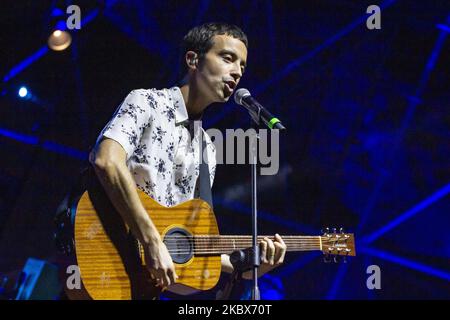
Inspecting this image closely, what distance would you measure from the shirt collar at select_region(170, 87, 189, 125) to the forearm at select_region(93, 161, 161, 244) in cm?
64

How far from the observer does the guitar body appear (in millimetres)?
2395

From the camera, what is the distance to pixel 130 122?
2.69 m

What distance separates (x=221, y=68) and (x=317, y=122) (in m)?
2.38

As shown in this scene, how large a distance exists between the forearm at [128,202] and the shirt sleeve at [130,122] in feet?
0.54

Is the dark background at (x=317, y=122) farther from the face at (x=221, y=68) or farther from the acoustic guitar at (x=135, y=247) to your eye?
the acoustic guitar at (x=135, y=247)

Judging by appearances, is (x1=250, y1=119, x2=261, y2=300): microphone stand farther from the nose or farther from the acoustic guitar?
the nose

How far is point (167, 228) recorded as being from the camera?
A: 2697mm

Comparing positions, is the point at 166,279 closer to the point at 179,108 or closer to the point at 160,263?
the point at 160,263

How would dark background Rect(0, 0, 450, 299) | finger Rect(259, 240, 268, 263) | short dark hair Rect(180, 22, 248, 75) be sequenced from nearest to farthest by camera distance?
finger Rect(259, 240, 268, 263) → short dark hair Rect(180, 22, 248, 75) → dark background Rect(0, 0, 450, 299)

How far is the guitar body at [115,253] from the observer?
2.39 meters

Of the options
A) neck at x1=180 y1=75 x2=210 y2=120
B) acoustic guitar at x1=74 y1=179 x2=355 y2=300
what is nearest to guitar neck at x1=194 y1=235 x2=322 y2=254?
acoustic guitar at x1=74 y1=179 x2=355 y2=300

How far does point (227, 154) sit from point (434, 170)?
1.86 m

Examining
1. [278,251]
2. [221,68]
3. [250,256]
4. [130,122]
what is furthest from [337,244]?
[130,122]

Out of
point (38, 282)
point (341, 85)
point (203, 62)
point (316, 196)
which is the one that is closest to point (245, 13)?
point (341, 85)
